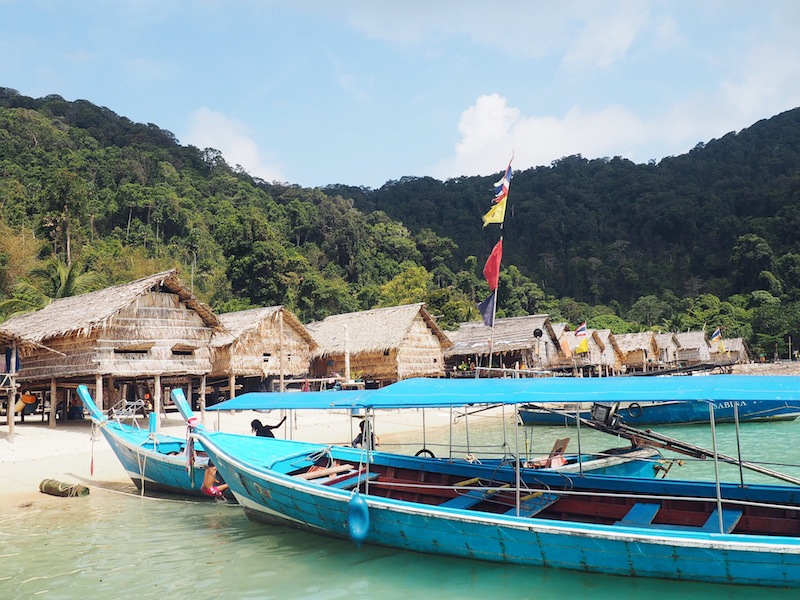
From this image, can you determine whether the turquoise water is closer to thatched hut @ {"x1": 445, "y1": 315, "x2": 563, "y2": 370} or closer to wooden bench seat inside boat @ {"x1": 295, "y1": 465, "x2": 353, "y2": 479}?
wooden bench seat inside boat @ {"x1": 295, "y1": 465, "x2": 353, "y2": 479}

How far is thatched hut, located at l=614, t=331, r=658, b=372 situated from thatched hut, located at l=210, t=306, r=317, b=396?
99.2ft

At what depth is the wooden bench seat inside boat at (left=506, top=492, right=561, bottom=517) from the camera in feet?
25.2

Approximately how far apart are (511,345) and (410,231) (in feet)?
149

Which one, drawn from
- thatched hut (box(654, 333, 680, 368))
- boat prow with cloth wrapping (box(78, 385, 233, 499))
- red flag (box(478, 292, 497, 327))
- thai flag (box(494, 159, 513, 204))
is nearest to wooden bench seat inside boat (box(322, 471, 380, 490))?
boat prow with cloth wrapping (box(78, 385, 233, 499))

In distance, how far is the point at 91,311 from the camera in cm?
1795

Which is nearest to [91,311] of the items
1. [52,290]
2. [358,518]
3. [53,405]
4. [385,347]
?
[53,405]

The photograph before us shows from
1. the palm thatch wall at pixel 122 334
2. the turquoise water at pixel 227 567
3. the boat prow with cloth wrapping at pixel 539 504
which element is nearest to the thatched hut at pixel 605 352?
the palm thatch wall at pixel 122 334

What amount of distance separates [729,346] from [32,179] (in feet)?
182

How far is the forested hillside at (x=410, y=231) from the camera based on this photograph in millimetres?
37469

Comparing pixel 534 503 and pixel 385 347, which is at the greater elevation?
pixel 385 347

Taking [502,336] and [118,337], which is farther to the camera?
[502,336]

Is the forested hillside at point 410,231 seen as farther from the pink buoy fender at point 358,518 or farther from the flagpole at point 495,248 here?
the pink buoy fender at point 358,518

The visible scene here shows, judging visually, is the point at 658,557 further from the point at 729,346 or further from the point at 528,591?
the point at 729,346

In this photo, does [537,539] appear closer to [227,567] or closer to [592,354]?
[227,567]
